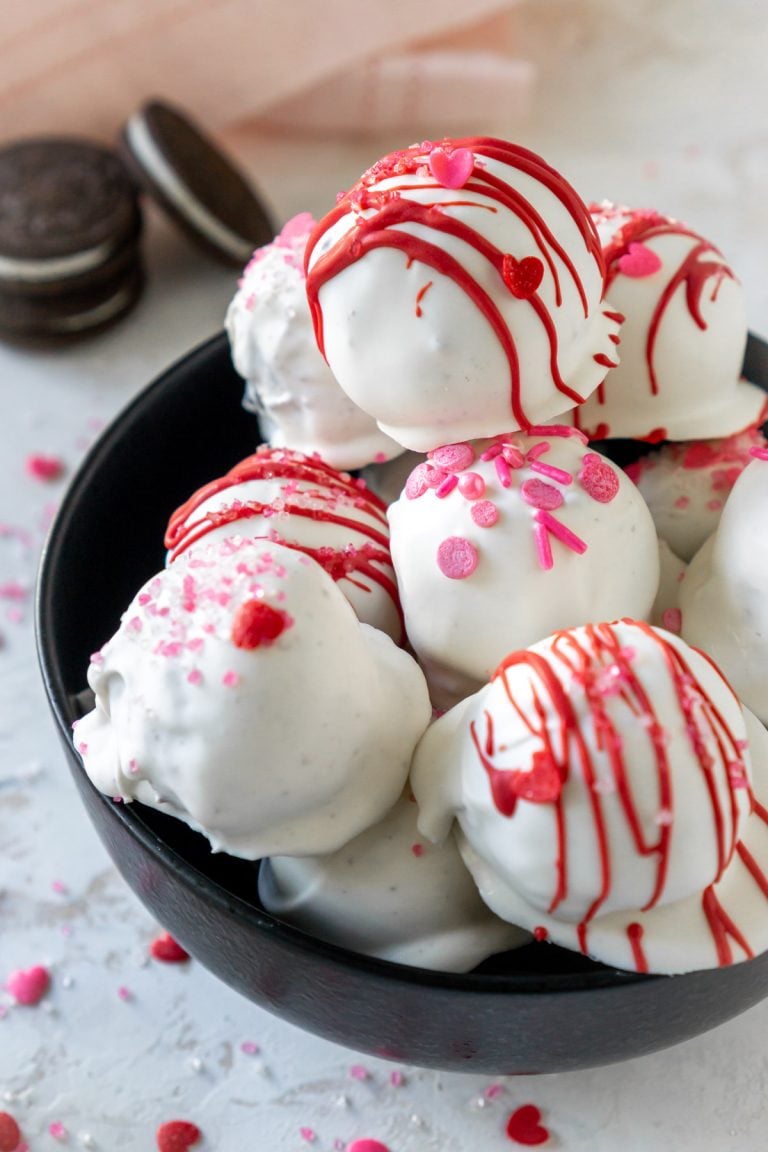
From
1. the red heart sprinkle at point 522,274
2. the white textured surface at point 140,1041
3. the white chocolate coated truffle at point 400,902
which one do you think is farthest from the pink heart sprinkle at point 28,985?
the red heart sprinkle at point 522,274

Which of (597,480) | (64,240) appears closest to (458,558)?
(597,480)

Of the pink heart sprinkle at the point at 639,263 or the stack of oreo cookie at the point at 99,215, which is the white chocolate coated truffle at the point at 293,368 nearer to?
the pink heart sprinkle at the point at 639,263

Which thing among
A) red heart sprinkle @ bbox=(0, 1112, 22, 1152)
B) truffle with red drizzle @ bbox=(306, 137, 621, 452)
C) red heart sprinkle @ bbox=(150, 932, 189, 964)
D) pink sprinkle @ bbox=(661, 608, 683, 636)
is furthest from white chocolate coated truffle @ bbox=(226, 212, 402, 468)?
red heart sprinkle @ bbox=(0, 1112, 22, 1152)

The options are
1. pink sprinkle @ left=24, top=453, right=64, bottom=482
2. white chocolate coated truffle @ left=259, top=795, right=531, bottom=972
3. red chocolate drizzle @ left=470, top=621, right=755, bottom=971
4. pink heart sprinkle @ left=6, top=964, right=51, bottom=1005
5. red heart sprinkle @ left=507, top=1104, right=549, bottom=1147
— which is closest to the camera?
red chocolate drizzle @ left=470, top=621, right=755, bottom=971

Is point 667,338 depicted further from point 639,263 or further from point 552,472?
point 552,472

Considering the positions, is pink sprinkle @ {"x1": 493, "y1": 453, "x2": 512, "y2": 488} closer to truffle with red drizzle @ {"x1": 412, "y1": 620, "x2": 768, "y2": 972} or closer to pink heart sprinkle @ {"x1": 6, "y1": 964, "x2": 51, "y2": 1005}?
truffle with red drizzle @ {"x1": 412, "y1": 620, "x2": 768, "y2": 972}

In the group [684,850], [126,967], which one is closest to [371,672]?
[684,850]

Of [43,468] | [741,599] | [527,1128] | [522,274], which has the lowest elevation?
[527,1128]
